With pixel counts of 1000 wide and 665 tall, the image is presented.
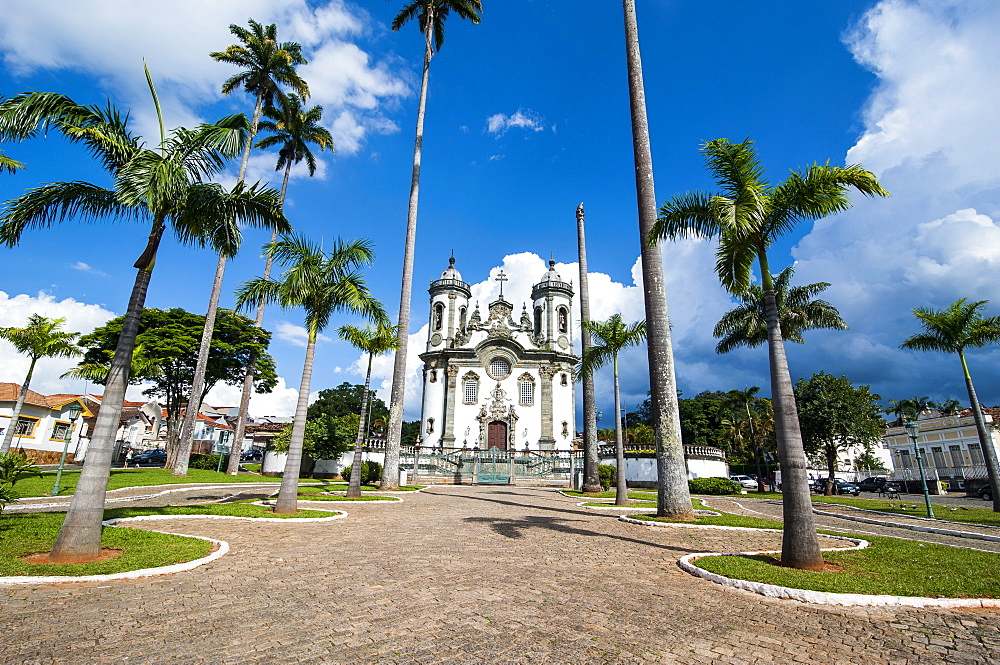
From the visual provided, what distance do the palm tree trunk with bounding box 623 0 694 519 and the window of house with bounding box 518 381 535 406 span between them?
31.7 meters

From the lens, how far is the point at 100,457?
7.39 metres

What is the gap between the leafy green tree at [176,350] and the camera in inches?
1211

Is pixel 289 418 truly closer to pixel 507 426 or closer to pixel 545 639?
pixel 507 426

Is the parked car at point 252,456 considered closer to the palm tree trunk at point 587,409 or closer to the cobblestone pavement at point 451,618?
the palm tree trunk at point 587,409

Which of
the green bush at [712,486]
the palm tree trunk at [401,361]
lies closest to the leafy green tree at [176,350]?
the palm tree trunk at [401,361]

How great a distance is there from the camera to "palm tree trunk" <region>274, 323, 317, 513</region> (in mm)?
12766

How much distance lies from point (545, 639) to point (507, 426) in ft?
131

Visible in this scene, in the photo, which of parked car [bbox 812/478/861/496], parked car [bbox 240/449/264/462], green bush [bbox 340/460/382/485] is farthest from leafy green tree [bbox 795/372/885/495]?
parked car [bbox 240/449/264/462]

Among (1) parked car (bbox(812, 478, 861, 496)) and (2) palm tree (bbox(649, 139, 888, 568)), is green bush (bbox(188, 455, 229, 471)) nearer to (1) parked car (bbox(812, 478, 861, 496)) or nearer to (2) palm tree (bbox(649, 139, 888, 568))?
(2) palm tree (bbox(649, 139, 888, 568))

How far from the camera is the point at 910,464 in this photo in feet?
149

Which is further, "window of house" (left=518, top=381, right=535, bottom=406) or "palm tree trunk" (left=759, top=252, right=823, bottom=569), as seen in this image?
"window of house" (left=518, top=381, right=535, bottom=406)

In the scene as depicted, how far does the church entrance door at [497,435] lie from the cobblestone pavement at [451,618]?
117 feet

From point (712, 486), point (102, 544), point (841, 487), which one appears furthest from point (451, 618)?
point (841, 487)

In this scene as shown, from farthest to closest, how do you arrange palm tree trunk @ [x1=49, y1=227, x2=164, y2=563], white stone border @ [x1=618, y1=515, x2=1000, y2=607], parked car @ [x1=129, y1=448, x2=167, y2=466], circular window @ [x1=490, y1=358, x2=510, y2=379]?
circular window @ [x1=490, y1=358, x2=510, y2=379] → parked car @ [x1=129, y1=448, x2=167, y2=466] → palm tree trunk @ [x1=49, y1=227, x2=164, y2=563] → white stone border @ [x1=618, y1=515, x2=1000, y2=607]
